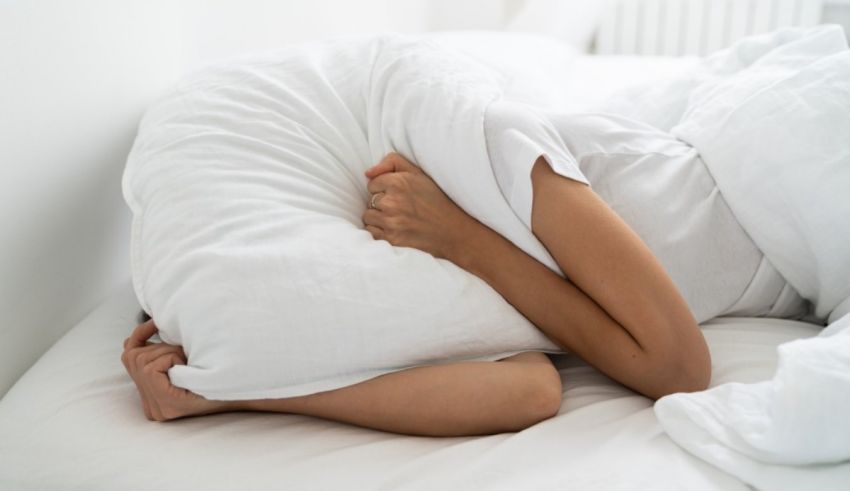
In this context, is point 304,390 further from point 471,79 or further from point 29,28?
point 29,28

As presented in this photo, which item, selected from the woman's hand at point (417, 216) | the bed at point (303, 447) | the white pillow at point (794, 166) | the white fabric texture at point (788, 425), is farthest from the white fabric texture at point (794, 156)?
the woman's hand at point (417, 216)

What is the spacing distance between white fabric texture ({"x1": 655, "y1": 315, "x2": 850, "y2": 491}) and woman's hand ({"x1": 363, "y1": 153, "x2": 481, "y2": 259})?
0.33 m

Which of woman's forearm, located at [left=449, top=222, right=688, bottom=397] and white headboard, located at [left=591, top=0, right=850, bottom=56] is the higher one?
woman's forearm, located at [left=449, top=222, right=688, bottom=397]

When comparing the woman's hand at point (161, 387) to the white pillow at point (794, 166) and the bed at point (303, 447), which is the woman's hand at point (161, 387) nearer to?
the bed at point (303, 447)

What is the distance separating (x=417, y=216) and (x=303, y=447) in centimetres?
31

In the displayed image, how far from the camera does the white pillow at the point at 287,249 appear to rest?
980 mm

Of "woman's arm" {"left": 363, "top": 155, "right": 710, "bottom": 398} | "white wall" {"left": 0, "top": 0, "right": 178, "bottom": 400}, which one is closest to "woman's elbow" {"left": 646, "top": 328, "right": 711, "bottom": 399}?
"woman's arm" {"left": 363, "top": 155, "right": 710, "bottom": 398}

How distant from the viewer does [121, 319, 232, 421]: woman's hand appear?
1.00m

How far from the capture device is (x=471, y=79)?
1177mm

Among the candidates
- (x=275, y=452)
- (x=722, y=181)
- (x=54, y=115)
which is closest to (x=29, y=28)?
(x=54, y=115)

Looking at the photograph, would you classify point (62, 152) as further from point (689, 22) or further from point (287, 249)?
point (689, 22)

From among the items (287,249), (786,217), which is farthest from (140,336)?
(786,217)

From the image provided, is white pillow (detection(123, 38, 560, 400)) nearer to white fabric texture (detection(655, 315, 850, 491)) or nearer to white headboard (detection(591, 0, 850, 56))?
white fabric texture (detection(655, 315, 850, 491))

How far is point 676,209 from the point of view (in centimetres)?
121
